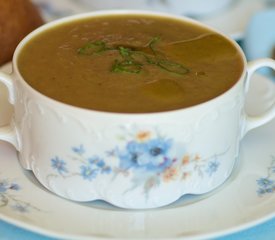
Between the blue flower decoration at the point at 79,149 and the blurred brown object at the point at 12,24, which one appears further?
the blurred brown object at the point at 12,24

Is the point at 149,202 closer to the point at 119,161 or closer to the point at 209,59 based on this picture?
the point at 119,161

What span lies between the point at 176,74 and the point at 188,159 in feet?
0.46

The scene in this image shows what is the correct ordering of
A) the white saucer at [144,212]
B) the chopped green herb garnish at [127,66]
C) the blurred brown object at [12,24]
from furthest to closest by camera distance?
the blurred brown object at [12,24] → the chopped green herb garnish at [127,66] → the white saucer at [144,212]

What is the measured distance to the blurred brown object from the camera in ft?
4.46

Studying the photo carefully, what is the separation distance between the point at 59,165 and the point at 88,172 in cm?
5

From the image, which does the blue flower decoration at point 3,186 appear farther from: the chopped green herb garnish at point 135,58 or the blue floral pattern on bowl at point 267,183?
the blue floral pattern on bowl at point 267,183

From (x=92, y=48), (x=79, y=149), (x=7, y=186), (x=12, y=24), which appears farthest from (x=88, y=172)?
(x=12, y=24)

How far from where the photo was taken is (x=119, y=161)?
3.02 ft

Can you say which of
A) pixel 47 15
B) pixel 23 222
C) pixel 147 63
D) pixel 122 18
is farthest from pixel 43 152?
pixel 47 15

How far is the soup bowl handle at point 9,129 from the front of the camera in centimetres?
102

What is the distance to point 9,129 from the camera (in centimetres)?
105

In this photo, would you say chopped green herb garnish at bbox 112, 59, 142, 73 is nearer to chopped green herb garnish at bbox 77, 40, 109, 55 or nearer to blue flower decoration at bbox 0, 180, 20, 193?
chopped green herb garnish at bbox 77, 40, 109, 55

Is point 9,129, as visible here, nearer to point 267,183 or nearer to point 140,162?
point 140,162

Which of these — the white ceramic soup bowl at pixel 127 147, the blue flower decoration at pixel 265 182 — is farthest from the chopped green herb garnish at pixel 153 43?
the blue flower decoration at pixel 265 182
